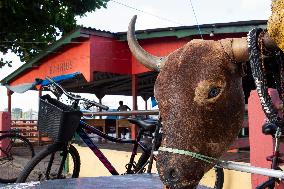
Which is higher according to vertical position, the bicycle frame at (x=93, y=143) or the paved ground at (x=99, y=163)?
the bicycle frame at (x=93, y=143)

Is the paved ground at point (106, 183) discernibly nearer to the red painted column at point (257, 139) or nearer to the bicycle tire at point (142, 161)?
the bicycle tire at point (142, 161)

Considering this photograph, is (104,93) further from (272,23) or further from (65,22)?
(272,23)

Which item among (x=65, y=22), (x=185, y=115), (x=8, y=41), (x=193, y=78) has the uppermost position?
(x=65, y=22)

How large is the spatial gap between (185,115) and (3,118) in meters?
8.51

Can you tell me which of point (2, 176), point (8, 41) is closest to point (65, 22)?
point (8, 41)

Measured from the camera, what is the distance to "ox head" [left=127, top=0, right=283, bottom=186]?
5.72 ft

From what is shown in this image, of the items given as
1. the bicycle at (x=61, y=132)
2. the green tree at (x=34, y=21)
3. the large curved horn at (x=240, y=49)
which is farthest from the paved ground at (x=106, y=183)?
the green tree at (x=34, y=21)

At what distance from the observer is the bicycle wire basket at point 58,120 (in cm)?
412

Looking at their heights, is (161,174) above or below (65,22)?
below

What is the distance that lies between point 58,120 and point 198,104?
2.59 metres

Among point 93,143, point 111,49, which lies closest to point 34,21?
point 111,49

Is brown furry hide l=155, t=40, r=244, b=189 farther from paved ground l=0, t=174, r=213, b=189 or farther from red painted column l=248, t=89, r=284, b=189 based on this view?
red painted column l=248, t=89, r=284, b=189

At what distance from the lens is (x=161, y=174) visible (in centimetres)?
171

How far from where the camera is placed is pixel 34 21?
50.7 feet
